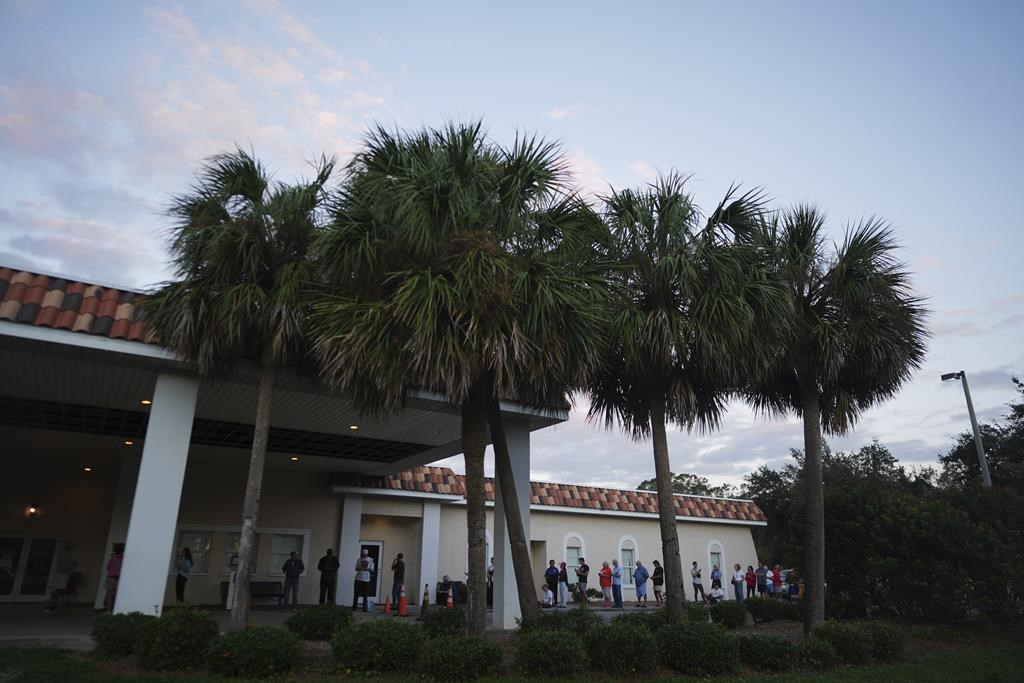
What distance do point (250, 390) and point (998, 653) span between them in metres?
14.8

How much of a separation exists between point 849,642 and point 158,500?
11.1m

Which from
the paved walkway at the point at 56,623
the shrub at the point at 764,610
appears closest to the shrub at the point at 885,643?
the shrub at the point at 764,610

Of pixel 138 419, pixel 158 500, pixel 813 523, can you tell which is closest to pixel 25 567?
pixel 138 419

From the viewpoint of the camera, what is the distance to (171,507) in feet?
34.2

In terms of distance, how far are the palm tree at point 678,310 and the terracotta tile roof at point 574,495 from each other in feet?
37.1

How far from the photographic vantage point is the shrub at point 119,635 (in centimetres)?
914

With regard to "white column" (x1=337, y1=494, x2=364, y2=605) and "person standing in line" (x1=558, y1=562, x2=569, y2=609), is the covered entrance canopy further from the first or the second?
"person standing in line" (x1=558, y1=562, x2=569, y2=609)

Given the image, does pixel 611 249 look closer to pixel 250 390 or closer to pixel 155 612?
pixel 250 390

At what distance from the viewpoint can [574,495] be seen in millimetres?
26891

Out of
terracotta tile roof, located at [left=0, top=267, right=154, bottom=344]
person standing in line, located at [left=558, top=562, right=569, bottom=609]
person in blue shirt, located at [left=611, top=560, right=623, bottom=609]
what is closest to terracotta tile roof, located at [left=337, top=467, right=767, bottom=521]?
person standing in line, located at [left=558, top=562, right=569, bottom=609]

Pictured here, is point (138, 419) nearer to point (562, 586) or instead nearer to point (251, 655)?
point (251, 655)

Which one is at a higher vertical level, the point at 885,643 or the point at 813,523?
the point at 813,523

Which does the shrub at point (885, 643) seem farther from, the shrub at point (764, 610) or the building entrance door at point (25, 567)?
the building entrance door at point (25, 567)

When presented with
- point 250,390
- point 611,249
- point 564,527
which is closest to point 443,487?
point 564,527
